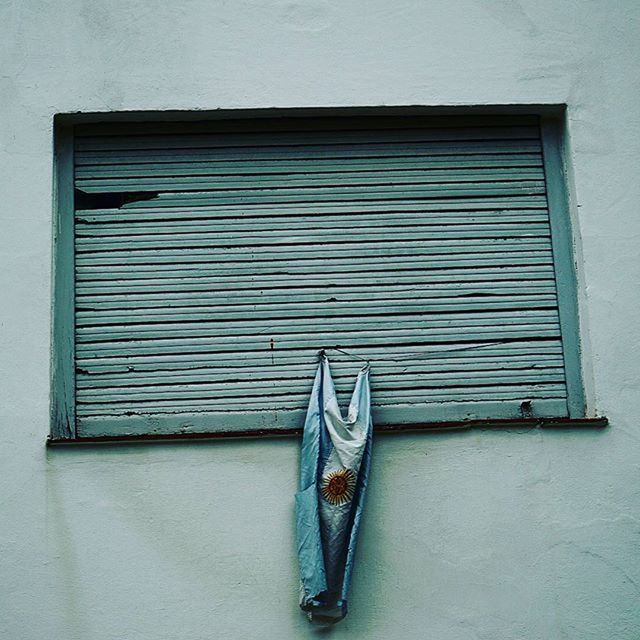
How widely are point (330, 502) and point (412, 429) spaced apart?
0.49 m

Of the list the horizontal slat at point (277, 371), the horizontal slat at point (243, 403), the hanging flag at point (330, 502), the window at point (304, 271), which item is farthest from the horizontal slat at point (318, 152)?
the hanging flag at point (330, 502)

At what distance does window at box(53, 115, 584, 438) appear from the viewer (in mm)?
4191

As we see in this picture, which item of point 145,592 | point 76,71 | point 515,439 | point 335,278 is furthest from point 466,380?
point 76,71

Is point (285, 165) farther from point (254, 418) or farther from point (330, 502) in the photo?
point (330, 502)

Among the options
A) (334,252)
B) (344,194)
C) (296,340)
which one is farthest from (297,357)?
(344,194)

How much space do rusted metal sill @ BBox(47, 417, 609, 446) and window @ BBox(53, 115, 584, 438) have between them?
0.14 metres

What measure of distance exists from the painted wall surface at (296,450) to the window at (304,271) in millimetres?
169

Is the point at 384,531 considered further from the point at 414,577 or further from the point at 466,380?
the point at 466,380

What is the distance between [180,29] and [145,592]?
261 cm

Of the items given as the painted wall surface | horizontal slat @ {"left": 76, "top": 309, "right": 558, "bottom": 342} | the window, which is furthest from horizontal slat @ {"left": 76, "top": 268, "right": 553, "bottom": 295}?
the painted wall surface

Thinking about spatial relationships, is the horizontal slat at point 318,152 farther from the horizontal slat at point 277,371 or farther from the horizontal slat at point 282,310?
the horizontal slat at point 277,371

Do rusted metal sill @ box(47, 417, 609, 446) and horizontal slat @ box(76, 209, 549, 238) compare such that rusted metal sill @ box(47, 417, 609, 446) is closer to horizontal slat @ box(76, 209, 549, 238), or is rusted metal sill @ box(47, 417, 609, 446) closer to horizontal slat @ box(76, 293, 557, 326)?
horizontal slat @ box(76, 293, 557, 326)

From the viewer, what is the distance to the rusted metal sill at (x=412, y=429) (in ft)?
13.0

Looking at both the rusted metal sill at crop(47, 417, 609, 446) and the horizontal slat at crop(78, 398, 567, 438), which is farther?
the horizontal slat at crop(78, 398, 567, 438)
